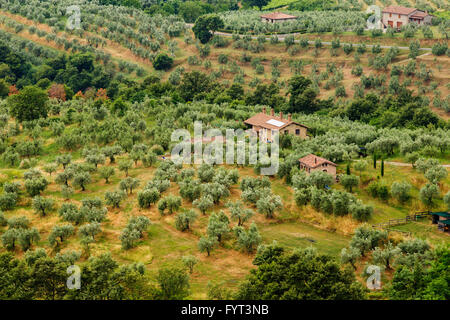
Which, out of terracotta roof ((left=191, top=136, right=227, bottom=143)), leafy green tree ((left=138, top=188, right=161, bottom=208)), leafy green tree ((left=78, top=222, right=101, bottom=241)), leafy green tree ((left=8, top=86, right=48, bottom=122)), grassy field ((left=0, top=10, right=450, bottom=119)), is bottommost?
leafy green tree ((left=78, top=222, right=101, bottom=241))

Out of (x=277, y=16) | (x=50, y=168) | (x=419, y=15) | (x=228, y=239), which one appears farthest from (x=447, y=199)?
(x=277, y=16)

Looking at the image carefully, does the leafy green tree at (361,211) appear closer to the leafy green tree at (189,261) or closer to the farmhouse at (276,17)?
the leafy green tree at (189,261)

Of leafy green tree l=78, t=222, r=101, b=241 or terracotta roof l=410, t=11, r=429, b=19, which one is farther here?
terracotta roof l=410, t=11, r=429, b=19

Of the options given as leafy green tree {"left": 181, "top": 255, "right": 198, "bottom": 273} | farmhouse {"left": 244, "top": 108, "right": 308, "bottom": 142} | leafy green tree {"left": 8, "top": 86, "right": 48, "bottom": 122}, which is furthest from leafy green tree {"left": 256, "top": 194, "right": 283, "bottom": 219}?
leafy green tree {"left": 8, "top": 86, "right": 48, "bottom": 122}

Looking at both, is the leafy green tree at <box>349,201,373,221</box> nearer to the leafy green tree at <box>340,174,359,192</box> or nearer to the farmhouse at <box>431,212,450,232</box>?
the leafy green tree at <box>340,174,359,192</box>

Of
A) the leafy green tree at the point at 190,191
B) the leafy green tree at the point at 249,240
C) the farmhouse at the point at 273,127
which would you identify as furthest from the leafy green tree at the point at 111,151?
the leafy green tree at the point at 249,240

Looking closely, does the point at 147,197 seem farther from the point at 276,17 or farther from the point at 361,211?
the point at 276,17
